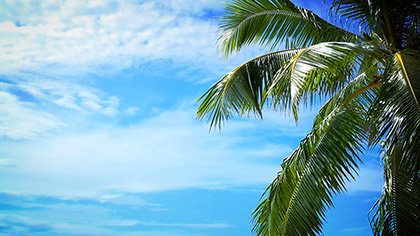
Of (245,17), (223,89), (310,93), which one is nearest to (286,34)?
(245,17)

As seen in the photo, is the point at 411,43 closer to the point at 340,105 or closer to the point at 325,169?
the point at 340,105

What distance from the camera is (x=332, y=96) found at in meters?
7.24

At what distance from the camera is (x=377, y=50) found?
547 centimetres

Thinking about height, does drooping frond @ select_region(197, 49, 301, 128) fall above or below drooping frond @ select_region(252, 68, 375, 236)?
above

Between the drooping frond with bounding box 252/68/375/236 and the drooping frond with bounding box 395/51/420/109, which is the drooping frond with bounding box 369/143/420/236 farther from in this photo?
the drooping frond with bounding box 395/51/420/109

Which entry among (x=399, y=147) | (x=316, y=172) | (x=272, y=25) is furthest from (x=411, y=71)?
(x=272, y=25)

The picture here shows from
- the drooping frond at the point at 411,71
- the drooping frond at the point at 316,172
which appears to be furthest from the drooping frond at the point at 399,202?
the drooping frond at the point at 411,71

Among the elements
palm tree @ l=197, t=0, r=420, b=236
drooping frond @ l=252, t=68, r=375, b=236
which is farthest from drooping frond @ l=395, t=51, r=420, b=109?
drooping frond @ l=252, t=68, r=375, b=236

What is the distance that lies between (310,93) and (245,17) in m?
1.70

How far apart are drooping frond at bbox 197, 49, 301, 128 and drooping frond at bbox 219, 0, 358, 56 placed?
0.69 m

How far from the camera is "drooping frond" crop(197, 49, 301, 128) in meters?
6.76

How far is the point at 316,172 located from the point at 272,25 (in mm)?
2903

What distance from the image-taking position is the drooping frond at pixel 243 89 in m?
6.76

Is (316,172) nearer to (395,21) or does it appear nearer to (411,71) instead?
(411,71)
